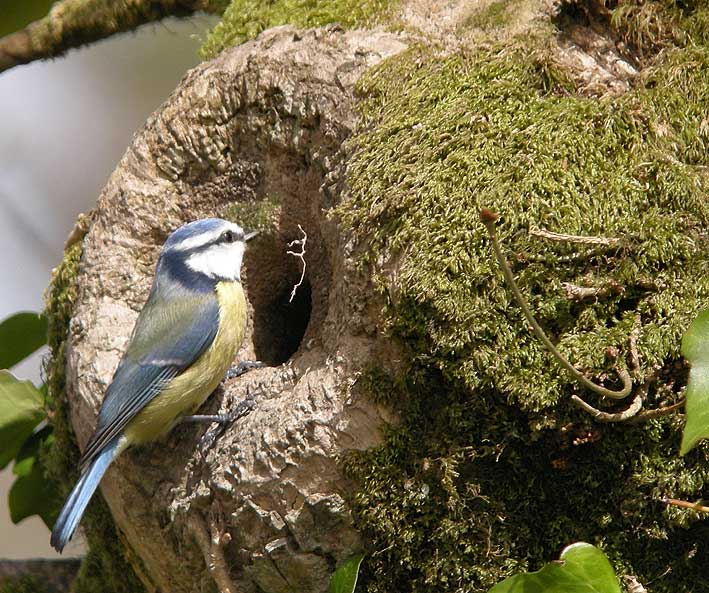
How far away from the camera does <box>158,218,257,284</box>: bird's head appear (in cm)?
213

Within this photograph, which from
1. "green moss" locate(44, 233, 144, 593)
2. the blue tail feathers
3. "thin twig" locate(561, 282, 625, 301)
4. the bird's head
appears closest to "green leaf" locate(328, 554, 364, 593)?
"thin twig" locate(561, 282, 625, 301)

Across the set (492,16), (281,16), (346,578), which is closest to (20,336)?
(281,16)

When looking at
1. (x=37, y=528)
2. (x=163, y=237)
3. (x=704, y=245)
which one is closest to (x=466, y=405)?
(x=704, y=245)

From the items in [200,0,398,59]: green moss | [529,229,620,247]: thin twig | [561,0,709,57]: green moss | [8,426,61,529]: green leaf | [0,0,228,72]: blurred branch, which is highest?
[0,0,228,72]: blurred branch

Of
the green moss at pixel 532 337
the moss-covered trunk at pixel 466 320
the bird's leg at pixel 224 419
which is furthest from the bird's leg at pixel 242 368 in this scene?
the green moss at pixel 532 337

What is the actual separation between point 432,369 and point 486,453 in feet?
0.56

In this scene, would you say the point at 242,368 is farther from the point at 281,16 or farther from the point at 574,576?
the point at 574,576

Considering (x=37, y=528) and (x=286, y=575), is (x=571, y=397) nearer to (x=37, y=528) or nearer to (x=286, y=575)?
(x=286, y=575)

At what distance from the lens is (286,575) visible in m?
1.66

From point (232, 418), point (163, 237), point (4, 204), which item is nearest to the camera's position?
point (232, 418)

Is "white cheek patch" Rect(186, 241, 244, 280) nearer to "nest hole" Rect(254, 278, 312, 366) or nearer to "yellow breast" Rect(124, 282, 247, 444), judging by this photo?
"yellow breast" Rect(124, 282, 247, 444)

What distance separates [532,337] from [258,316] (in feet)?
3.65

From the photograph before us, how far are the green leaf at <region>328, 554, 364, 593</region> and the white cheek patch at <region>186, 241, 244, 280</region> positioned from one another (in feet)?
3.10

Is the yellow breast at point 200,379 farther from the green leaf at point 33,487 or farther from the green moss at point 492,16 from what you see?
the green moss at point 492,16
